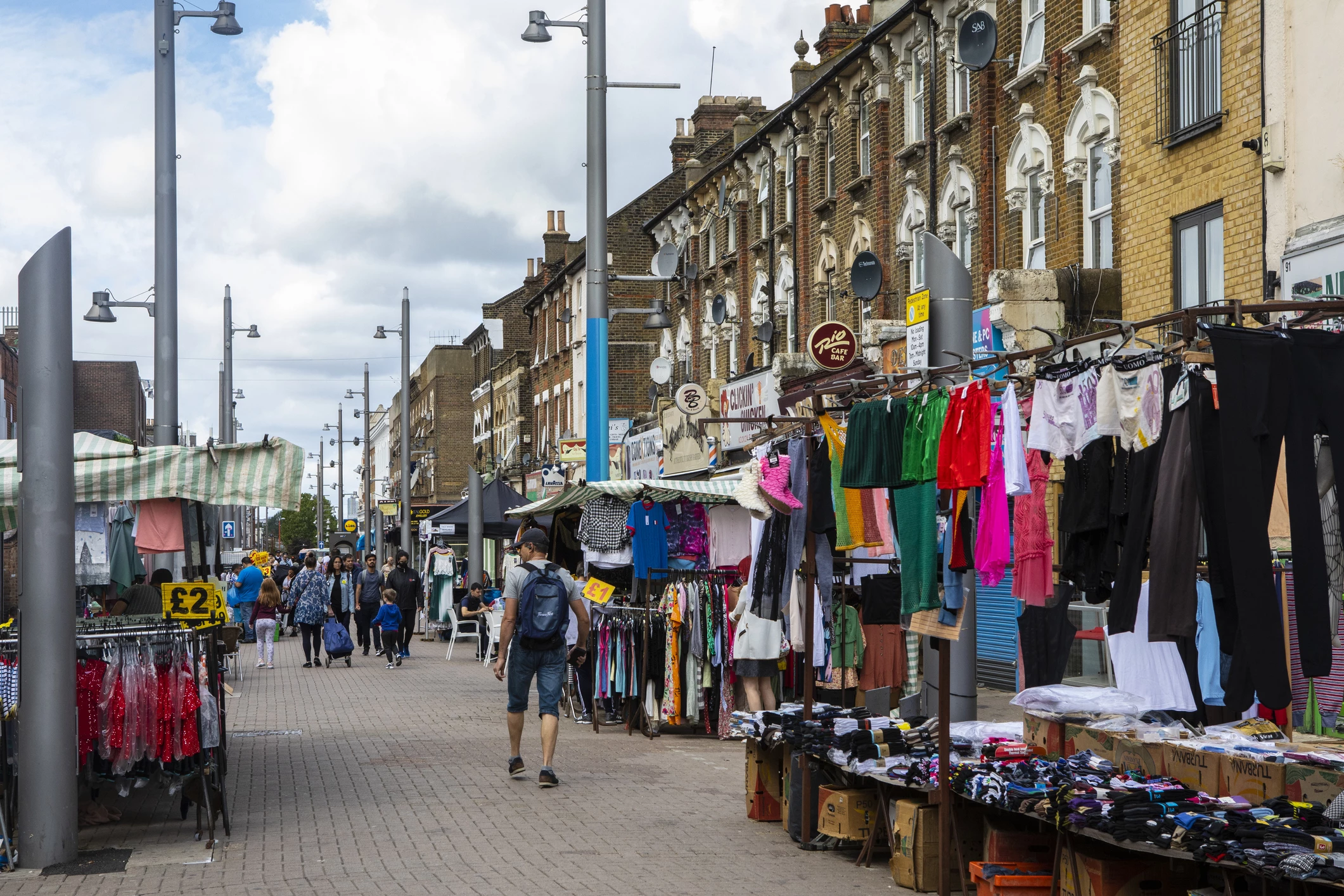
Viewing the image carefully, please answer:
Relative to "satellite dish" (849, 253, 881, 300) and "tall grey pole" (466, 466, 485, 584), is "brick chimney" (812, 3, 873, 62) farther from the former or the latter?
"tall grey pole" (466, 466, 485, 584)

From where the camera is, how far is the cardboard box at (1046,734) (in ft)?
27.7

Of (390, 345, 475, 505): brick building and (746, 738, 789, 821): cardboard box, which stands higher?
(390, 345, 475, 505): brick building

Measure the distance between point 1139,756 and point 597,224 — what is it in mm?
12179

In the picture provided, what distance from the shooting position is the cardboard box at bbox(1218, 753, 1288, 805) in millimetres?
6820

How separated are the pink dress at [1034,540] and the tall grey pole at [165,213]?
10.1 metres

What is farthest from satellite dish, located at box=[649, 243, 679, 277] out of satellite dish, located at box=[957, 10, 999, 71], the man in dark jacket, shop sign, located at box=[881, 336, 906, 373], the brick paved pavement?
the brick paved pavement

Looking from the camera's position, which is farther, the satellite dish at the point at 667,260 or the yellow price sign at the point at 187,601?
the satellite dish at the point at 667,260

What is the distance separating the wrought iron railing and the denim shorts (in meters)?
9.05

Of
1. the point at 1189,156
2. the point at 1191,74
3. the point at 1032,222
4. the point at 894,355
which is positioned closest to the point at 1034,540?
the point at 1189,156

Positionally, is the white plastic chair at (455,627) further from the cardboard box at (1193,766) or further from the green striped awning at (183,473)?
the cardboard box at (1193,766)

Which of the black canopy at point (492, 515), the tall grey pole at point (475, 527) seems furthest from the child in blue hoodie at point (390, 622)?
the black canopy at point (492, 515)

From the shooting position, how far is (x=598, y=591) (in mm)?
15102

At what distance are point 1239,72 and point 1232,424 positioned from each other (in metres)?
10.7

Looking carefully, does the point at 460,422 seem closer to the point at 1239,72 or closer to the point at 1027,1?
the point at 1027,1
